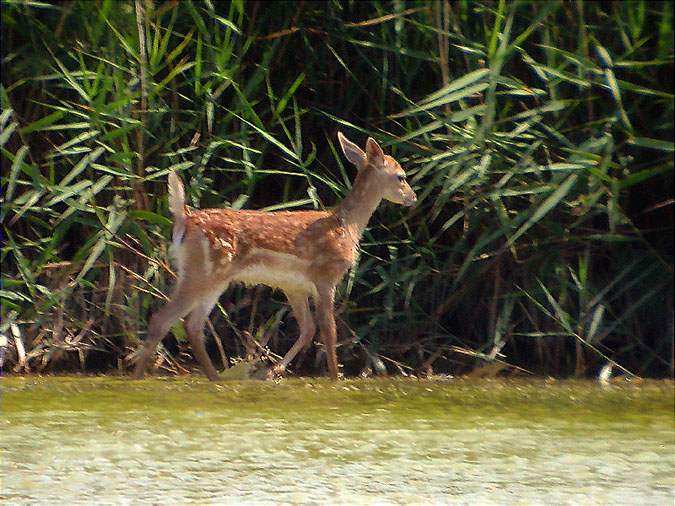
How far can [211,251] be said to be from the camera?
6812 mm

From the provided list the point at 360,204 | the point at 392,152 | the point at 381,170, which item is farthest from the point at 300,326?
the point at 392,152

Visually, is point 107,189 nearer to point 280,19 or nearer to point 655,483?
point 280,19

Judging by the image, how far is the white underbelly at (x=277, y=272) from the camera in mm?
6941

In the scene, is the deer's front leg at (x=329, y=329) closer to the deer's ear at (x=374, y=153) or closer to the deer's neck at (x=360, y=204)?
the deer's neck at (x=360, y=204)

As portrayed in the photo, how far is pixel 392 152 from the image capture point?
7.52 meters

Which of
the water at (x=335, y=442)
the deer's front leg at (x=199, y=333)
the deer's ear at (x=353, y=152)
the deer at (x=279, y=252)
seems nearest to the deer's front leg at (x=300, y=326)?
the deer at (x=279, y=252)

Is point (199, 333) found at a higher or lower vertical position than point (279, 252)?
lower

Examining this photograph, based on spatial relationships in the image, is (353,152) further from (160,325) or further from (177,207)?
(160,325)

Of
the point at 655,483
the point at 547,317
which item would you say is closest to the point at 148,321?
the point at 547,317

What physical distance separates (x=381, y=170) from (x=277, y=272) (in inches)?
26.7

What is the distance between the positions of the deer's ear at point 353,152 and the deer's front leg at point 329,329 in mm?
654

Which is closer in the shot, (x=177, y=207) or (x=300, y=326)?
(x=177, y=207)

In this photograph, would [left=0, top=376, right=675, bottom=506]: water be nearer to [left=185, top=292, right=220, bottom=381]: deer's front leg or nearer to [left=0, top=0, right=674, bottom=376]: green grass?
[left=185, top=292, right=220, bottom=381]: deer's front leg

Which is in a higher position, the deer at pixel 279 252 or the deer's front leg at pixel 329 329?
the deer at pixel 279 252
